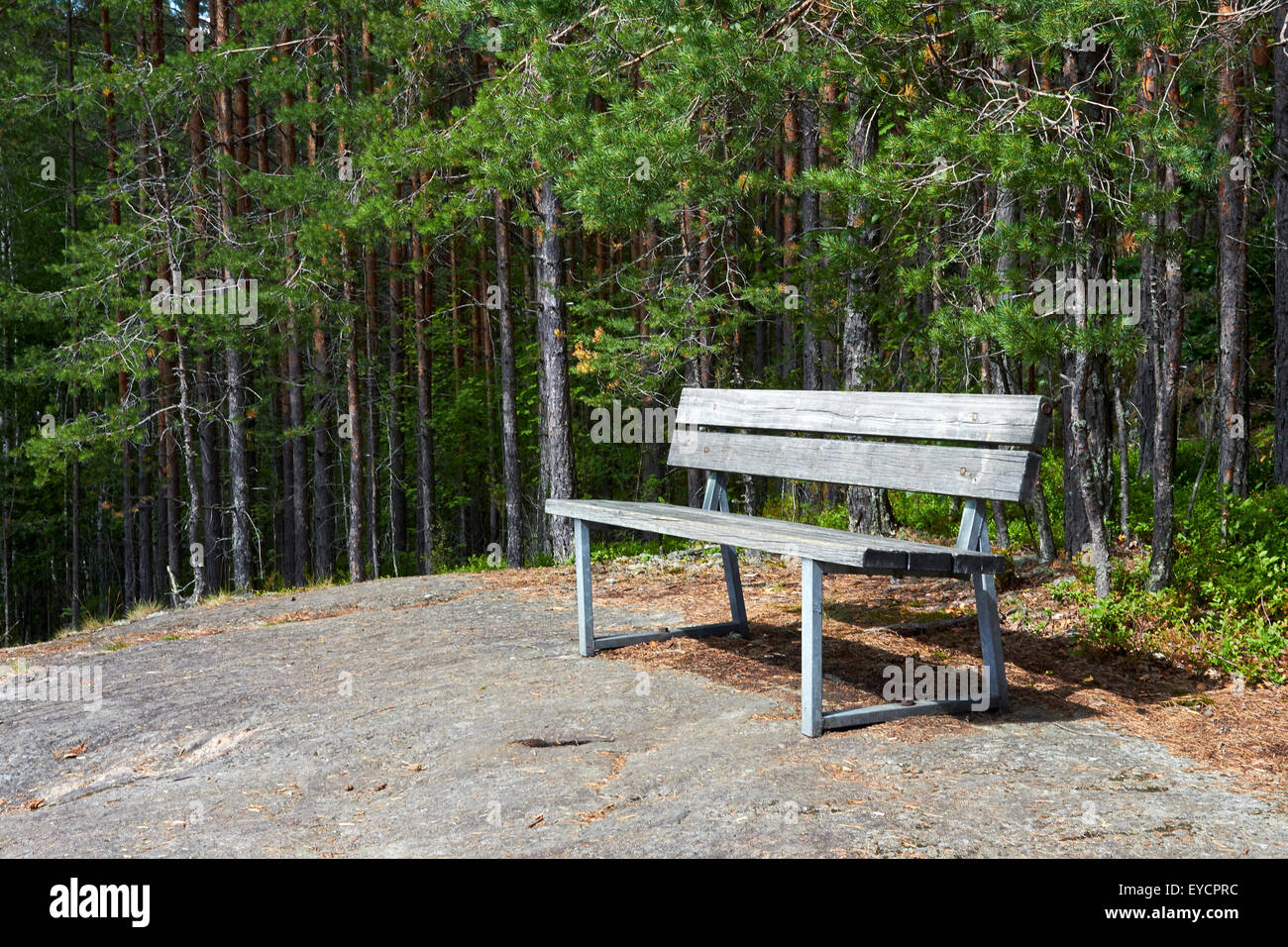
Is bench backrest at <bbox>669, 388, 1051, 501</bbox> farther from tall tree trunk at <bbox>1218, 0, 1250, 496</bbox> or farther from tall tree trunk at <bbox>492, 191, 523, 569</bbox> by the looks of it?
tall tree trunk at <bbox>492, 191, 523, 569</bbox>

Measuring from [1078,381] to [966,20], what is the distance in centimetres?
229

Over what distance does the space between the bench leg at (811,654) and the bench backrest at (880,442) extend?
739 mm

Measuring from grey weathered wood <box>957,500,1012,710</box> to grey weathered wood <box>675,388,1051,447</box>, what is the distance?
1.00 feet

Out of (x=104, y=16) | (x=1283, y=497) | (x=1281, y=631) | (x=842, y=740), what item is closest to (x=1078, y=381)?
(x=1281, y=631)

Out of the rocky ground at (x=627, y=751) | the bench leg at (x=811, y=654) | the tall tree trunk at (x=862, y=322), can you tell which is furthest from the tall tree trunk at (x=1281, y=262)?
the bench leg at (x=811, y=654)

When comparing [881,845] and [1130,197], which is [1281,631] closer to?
[1130,197]

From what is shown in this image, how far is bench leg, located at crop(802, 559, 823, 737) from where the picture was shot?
362 cm

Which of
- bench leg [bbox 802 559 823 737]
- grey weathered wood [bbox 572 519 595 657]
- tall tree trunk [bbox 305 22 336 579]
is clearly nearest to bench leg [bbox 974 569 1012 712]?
bench leg [bbox 802 559 823 737]

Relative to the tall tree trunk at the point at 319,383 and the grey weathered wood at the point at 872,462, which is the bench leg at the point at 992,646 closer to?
the grey weathered wood at the point at 872,462

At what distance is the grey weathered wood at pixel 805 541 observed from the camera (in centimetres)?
342

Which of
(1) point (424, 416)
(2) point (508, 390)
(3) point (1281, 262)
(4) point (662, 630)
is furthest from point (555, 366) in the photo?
(3) point (1281, 262)

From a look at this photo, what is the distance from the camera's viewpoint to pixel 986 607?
3.96 m

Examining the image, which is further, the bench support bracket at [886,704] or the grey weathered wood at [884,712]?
the grey weathered wood at [884,712]

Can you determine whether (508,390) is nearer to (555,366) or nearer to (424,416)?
(424,416)
